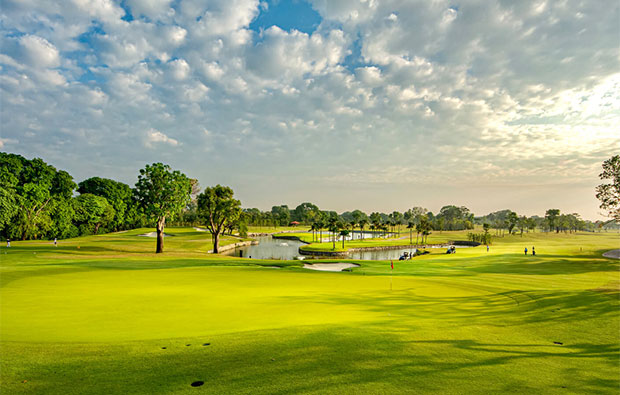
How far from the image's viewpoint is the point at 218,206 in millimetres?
50438

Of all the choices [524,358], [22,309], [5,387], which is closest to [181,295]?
[22,309]

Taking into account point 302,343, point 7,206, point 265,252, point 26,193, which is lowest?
point 265,252

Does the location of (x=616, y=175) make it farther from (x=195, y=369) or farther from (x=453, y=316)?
(x=195, y=369)

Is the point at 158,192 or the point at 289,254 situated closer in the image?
the point at 158,192

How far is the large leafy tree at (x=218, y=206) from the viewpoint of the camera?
50.4 m

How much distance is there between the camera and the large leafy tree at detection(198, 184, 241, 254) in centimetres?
5041

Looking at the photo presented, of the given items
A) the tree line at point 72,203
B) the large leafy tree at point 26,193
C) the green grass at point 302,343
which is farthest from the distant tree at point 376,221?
the green grass at point 302,343

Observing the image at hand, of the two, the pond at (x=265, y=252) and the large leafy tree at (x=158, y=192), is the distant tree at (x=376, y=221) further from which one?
the large leafy tree at (x=158, y=192)

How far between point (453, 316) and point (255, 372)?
26.7 ft

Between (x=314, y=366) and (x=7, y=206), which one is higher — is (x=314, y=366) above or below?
below

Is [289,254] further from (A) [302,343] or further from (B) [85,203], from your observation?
(A) [302,343]

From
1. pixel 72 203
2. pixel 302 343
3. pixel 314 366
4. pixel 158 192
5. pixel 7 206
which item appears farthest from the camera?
pixel 72 203

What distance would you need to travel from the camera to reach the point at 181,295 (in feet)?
44.6

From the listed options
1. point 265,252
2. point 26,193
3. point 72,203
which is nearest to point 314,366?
point 265,252
